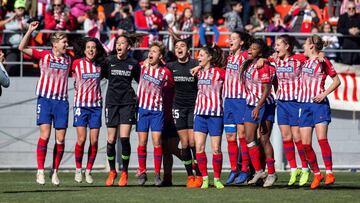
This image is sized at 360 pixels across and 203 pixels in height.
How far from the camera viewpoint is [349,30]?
2372 cm

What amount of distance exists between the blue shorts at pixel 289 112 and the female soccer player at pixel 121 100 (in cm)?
222

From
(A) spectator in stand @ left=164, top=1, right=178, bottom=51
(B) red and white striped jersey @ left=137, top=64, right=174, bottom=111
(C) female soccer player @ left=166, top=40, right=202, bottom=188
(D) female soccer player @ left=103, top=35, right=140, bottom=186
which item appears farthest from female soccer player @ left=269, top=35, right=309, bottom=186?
(A) spectator in stand @ left=164, top=1, right=178, bottom=51

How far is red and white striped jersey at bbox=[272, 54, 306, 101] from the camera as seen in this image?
56.7 feet

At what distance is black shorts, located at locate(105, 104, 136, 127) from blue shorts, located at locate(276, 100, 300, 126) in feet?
7.24

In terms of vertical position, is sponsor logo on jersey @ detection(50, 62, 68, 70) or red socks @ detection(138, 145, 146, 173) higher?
sponsor logo on jersey @ detection(50, 62, 68, 70)

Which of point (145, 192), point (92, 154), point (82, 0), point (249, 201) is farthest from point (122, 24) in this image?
point (249, 201)

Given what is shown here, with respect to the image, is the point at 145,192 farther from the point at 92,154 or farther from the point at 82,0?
the point at 82,0

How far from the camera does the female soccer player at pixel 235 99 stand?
1770 centimetres

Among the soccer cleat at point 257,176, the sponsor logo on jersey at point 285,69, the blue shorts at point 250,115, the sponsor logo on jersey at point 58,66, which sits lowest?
the soccer cleat at point 257,176

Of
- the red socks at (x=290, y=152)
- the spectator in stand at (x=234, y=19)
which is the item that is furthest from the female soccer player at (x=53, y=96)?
the spectator in stand at (x=234, y=19)

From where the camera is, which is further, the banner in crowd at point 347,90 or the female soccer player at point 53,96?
the banner in crowd at point 347,90

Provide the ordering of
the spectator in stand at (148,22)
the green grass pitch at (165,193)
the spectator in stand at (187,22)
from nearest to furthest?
the green grass pitch at (165,193) < the spectator in stand at (148,22) < the spectator in stand at (187,22)

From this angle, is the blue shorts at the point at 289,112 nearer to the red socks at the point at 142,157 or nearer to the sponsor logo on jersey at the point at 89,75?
the red socks at the point at 142,157

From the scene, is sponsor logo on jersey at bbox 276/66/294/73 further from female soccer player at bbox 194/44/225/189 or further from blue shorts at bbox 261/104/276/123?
female soccer player at bbox 194/44/225/189
